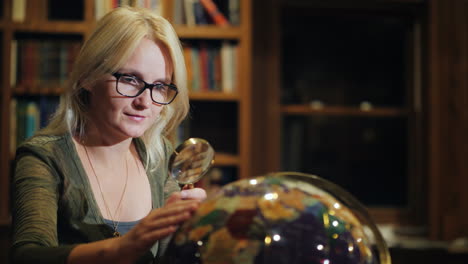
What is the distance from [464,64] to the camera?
2.57m

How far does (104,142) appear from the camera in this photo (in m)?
0.84

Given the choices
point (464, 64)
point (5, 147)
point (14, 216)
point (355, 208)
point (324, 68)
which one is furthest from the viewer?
point (324, 68)

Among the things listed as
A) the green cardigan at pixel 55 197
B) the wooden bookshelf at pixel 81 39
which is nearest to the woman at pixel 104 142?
the green cardigan at pixel 55 197

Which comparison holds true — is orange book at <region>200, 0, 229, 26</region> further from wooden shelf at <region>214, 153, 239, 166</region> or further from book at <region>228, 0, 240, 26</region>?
wooden shelf at <region>214, 153, 239, 166</region>

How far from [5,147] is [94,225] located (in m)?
1.60

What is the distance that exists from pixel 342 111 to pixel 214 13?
94cm

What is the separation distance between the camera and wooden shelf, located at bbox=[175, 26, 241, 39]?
2281mm

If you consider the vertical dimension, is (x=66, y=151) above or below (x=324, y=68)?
below

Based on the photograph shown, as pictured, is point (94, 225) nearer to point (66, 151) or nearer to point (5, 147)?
point (66, 151)

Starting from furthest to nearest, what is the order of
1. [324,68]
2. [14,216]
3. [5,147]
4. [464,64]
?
[324,68]
[464,64]
[5,147]
[14,216]

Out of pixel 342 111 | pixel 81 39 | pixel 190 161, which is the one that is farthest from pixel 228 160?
pixel 190 161

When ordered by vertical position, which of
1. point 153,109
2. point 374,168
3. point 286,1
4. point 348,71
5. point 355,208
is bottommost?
point 374,168

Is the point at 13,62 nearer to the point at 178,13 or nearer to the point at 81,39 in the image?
the point at 81,39

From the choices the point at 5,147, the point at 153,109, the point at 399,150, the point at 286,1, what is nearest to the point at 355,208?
the point at 153,109
